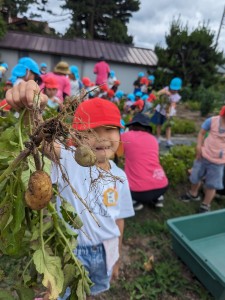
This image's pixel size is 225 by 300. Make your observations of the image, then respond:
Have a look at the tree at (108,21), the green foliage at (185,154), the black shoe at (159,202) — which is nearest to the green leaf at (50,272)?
the black shoe at (159,202)

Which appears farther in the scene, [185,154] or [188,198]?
[185,154]

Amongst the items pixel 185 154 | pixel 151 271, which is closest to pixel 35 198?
pixel 151 271

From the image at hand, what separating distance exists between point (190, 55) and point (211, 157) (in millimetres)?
14686

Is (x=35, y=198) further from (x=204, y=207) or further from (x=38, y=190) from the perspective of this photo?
(x=204, y=207)

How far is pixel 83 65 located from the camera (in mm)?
16797

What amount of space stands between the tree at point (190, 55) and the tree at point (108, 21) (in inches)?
421

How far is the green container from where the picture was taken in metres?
2.25

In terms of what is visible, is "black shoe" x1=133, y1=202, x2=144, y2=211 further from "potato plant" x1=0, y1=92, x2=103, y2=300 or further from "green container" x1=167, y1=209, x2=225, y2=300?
"potato plant" x1=0, y1=92, x2=103, y2=300

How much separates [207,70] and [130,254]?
16208 mm

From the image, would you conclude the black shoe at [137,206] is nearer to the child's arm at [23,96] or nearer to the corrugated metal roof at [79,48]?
the child's arm at [23,96]

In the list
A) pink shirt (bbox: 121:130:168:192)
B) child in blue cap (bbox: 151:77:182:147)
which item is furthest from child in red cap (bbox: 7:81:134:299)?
child in blue cap (bbox: 151:77:182:147)

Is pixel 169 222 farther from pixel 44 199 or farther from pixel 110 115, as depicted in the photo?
pixel 44 199

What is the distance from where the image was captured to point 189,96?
1556 centimetres

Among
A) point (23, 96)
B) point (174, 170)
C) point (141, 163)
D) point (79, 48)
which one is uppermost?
point (79, 48)
